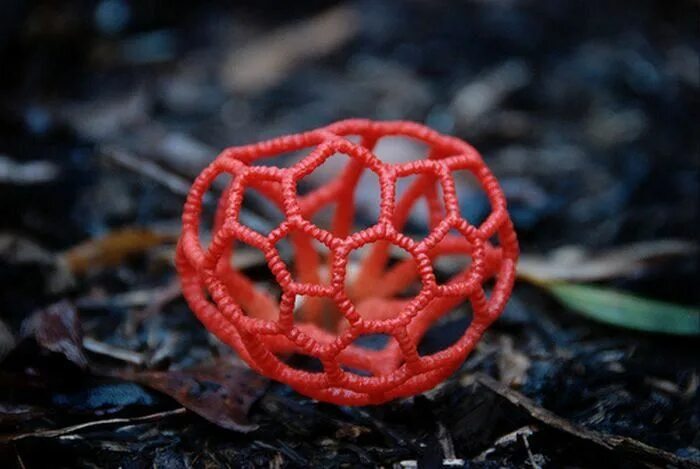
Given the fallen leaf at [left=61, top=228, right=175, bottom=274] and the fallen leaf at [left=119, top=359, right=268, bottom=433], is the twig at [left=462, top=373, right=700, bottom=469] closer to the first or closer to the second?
the fallen leaf at [left=119, top=359, right=268, bottom=433]

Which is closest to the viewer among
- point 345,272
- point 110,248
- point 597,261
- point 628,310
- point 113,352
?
point 345,272

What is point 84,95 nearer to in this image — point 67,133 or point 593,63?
point 67,133

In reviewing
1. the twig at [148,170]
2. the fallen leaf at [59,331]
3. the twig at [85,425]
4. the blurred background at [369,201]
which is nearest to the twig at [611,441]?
the blurred background at [369,201]

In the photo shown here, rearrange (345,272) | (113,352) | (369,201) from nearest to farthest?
(345,272) → (113,352) → (369,201)

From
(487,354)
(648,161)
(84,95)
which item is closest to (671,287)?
(487,354)

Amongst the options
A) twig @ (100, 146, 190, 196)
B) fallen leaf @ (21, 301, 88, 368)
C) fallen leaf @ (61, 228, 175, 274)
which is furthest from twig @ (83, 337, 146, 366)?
twig @ (100, 146, 190, 196)

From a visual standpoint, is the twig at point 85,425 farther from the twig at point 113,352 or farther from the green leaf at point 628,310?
the green leaf at point 628,310

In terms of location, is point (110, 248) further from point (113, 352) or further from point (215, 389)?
point (215, 389)

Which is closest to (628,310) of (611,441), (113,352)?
(611,441)
